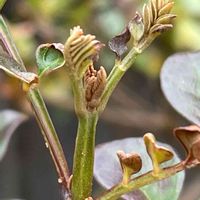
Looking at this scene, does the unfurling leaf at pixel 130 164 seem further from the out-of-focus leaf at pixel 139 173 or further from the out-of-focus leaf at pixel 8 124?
the out-of-focus leaf at pixel 8 124

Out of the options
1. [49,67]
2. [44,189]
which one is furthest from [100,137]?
[49,67]

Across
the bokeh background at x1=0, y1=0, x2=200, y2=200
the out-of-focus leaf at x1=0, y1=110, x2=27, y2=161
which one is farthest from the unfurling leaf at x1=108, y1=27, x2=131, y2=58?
the bokeh background at x1=0, y1=0, x2=200, y2=200

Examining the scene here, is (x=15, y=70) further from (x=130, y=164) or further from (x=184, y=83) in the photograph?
(x=184, y=83)

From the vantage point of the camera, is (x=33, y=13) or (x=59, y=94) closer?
(x=33, y=13)

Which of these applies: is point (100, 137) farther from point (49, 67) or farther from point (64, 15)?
point (49, 67)

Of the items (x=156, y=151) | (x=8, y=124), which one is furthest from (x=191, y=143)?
(x=8, y=124)

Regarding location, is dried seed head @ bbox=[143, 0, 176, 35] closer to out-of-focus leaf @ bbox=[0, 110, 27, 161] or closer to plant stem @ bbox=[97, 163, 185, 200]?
plant stem @ bbox=[97, 163, 185, 200]
